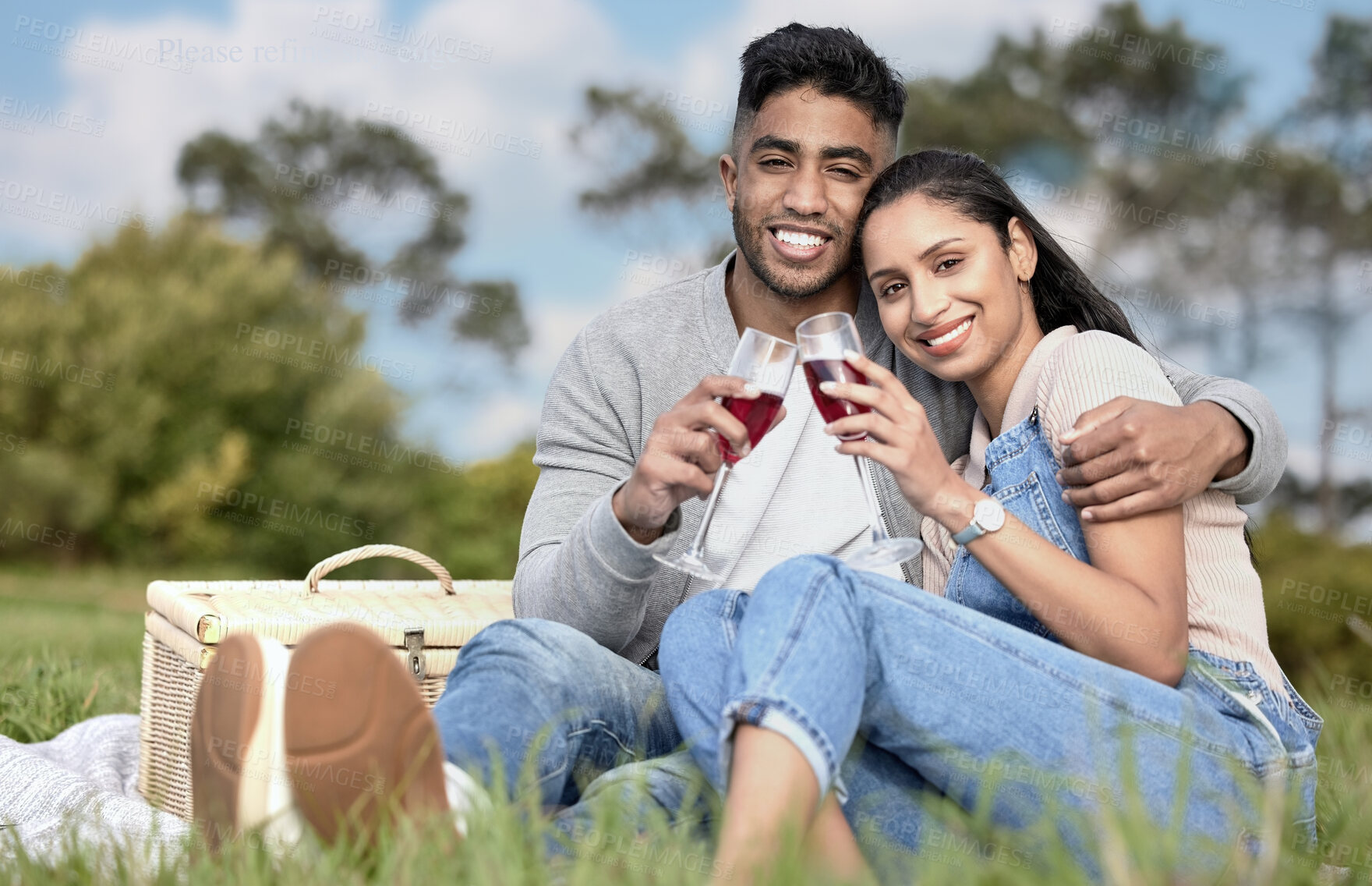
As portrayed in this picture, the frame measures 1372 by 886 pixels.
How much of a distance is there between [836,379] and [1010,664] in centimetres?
57

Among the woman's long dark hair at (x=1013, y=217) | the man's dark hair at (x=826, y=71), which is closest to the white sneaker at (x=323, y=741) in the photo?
the woman's long dark hair at (x=1013, y=217)

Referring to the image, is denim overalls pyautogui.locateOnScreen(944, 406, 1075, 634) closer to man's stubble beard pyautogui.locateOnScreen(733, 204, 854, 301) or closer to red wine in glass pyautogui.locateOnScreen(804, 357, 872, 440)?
red wine in glass pyautogui.locateOnScreen(804, 357, 872, 440)

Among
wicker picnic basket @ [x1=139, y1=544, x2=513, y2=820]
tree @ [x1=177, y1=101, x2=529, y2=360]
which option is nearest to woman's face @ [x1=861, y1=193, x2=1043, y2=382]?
wicker picnic basket @ [x1=139, y1=544, x2=513, y2=820]

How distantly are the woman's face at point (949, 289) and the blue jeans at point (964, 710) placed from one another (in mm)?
755

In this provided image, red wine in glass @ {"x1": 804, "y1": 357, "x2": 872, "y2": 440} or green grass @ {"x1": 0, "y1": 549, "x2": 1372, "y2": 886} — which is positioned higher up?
red wine in glass @ {"x1": 804, "y1": 357, "x2": 872, "y2": 440}

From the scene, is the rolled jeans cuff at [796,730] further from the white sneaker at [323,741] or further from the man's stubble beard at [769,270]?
the man's stubble beard at [769,270]

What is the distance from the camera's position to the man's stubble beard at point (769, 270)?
3.14 meters

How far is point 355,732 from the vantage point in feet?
5.46

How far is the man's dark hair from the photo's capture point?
3.09 metres

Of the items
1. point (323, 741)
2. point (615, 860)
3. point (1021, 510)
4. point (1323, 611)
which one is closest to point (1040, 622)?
point (1021, 510)

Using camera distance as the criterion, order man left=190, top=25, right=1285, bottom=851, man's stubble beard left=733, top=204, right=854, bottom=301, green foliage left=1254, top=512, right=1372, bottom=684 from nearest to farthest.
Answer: man left=190, top=25, right=1285, bottom=851
man's stubble beard left=733, top=204, right=854, bottom=301
green foliage left=1254, top=512, right=1372, bottom=684

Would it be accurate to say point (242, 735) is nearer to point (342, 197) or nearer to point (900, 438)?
point (900, 438)

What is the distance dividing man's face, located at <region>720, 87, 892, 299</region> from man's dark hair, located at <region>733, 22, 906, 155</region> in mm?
28

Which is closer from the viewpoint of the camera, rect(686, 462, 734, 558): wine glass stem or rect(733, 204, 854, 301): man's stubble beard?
rect(686, 462, 734, 558): wine glass stem
